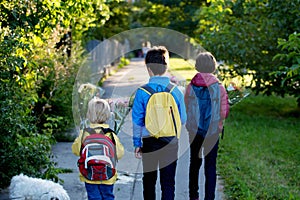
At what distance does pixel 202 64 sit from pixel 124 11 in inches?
707

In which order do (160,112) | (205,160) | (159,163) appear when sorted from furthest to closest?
1. (205,160)
2. (159,163)
3. (160,112)

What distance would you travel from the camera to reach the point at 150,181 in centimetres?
536

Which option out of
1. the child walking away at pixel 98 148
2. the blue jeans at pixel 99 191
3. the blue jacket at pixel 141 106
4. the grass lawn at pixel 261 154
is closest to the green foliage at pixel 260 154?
the grass lawn at pixel 261 154

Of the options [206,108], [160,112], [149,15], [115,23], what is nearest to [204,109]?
[206,108]

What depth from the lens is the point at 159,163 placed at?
17.3 ft

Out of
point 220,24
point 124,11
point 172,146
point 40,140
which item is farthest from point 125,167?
point 124,11

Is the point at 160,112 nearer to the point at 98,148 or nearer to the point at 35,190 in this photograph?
the point at 98,148

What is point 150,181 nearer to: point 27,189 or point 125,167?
point 27,189

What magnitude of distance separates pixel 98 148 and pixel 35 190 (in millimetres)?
736

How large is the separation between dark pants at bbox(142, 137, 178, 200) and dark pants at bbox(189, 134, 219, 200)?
2.09ft

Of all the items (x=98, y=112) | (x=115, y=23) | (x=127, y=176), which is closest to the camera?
(x=98, y=112)

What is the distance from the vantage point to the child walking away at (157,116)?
5129mm

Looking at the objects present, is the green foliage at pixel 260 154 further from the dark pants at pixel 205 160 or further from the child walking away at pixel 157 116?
the child walking away at pixel 157 116

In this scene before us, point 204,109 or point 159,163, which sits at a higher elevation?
point 204,109
